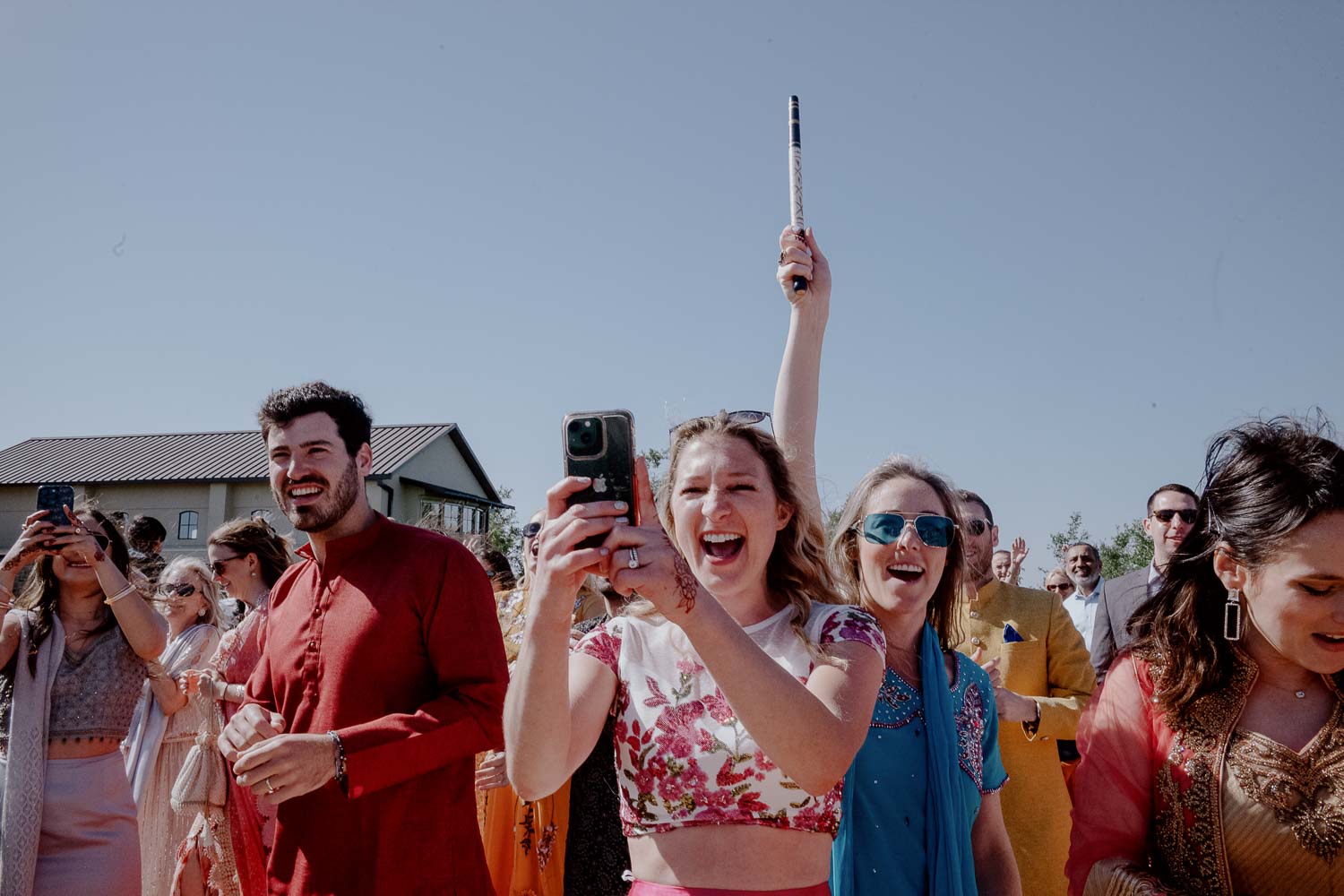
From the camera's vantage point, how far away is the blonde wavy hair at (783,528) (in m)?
2.34

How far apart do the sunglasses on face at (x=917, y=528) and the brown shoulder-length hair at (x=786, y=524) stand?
59cm

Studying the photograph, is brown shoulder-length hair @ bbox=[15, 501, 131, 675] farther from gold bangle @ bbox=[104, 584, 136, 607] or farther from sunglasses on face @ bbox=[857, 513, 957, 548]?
sunglasses on face @ bbox=[857, 513, 957, 548]

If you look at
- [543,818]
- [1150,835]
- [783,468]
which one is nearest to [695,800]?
[783,468]

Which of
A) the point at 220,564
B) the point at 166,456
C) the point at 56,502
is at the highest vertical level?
the point at 166,456

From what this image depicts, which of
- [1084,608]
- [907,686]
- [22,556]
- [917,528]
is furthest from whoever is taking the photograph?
[1084,608]

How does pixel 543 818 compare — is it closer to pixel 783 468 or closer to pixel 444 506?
pixel 783 468

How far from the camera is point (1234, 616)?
210 centimetres

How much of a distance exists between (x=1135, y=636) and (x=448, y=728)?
1.82 meters

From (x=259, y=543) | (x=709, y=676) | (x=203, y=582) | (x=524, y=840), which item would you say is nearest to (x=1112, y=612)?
(x=524, y=840)

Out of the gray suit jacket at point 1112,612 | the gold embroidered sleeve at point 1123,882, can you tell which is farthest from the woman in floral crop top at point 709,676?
the gray suit jacket at point 1112,612

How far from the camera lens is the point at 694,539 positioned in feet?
7.25

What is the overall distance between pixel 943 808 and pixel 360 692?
1689 millimetres

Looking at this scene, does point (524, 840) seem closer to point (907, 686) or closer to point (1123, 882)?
point (907, 686)

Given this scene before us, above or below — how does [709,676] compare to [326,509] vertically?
below
